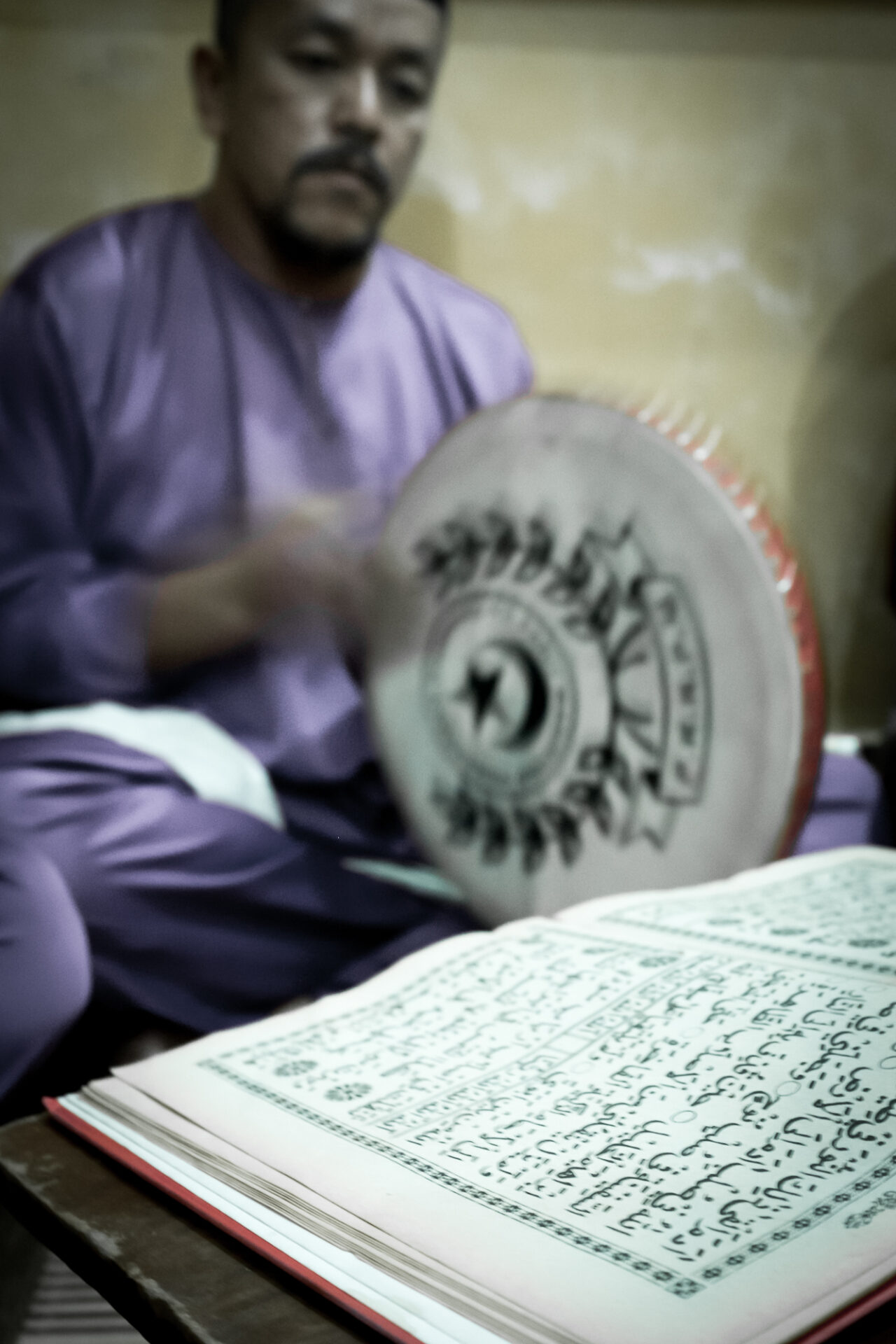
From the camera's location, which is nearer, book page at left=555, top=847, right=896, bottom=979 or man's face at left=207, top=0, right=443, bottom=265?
book page at left=555, top=847, right=896, bottom=979

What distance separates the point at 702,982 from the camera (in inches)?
19.3

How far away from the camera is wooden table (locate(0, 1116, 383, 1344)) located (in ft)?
1.12

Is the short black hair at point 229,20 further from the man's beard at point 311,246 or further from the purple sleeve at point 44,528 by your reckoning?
the purple sleeve at point 44,528

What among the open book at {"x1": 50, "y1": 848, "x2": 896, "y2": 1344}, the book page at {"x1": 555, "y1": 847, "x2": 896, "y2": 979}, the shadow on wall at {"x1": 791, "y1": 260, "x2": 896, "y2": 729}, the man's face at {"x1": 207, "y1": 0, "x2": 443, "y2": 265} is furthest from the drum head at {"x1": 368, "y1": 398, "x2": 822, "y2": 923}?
the shadow on wall at {"x1": 791, "y1": 260, "x2": 896, "y2": 729}

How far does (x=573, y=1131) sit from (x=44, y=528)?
0.85 metres

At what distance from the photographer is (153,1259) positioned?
1.24 feet

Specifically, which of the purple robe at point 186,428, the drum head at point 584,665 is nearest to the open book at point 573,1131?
the drum head at point 584,665

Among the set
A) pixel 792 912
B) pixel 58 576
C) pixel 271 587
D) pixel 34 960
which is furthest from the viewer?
pixel 271 587

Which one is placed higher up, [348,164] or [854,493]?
[348,164]

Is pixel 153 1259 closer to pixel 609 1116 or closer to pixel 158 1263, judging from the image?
pixel 158 1263

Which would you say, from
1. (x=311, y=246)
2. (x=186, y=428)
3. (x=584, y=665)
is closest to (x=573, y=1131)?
(x=584, y=665)

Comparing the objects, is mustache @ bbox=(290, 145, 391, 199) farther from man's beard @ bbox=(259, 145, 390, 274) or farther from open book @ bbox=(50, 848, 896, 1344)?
open book @ bbox=(50, 848, 896, 1344)

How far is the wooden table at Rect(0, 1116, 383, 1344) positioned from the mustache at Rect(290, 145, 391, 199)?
3.16 ft

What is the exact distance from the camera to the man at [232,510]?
1005 millimetres
